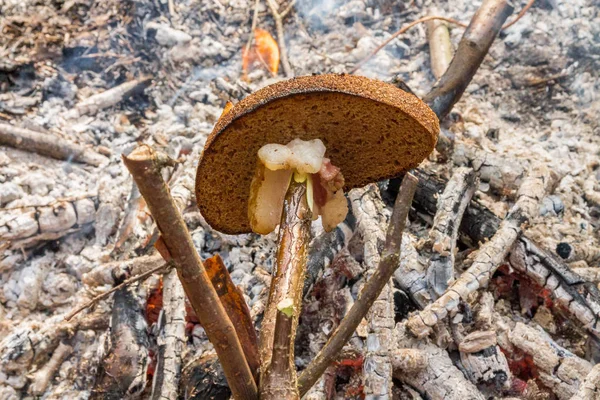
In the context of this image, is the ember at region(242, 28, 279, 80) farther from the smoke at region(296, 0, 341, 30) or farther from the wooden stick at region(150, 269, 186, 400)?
the wooden stick at region(150, 269, 186, 400)

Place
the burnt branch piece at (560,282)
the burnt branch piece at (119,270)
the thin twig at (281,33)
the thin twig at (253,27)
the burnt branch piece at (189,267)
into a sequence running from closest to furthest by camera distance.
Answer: the burnt branch piece at (189,267) → the burnt branch piece at (560,282) → the burnt branch piece at (119,270) → the thin twig at (281,33) → the thin twig at (253,27)

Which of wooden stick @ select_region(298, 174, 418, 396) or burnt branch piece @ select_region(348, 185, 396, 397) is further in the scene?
burnt branch piece @ select_region(348, 185, 396, 397)

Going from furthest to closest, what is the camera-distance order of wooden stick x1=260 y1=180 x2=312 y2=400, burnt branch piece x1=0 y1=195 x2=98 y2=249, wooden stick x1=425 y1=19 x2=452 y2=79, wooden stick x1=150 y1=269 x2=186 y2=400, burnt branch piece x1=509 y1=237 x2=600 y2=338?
wooden stick x1=425 y1=19 x2=452 y2=79 → burnt branch piece x1=0 y1=195 x2=98 y2=249 → burnt branch piece x1=509 y1=237 x2=600 y2=338 → wooden stick x1=150 y1=269 x2=186 y2=400 → wooden stick x1=260 y1=180 x2=312 y2=400

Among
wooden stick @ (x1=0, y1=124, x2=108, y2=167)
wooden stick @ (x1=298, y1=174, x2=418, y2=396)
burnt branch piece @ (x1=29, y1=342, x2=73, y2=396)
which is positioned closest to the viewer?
wooden stick @ (x1=298, y1=174, x2=418, y2=396)

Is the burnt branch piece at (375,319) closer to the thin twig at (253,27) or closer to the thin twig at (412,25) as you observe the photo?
the thin twig at (412,25)

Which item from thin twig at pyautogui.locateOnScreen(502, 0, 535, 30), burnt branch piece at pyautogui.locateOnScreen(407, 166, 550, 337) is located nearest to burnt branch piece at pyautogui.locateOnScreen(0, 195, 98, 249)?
burnt branch piece at pyautogui.locateOnScreen(407, 166, 550, 337)

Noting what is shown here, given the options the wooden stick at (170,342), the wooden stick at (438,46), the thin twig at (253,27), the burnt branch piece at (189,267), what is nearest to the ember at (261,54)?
the thin twig at (253,27)

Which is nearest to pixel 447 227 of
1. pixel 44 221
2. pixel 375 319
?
pixel 375 319
